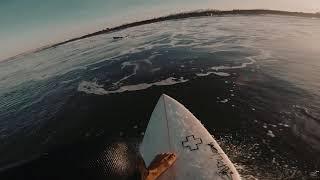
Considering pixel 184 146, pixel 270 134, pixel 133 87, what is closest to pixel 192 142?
pixel 184 146

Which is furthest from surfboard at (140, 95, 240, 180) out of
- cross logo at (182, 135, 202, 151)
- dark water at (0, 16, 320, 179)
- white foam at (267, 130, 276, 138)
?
white foam at (267, 130, 276, 138)

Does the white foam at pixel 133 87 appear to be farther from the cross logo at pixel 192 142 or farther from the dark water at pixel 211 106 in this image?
the cross logo at pixel 192 142

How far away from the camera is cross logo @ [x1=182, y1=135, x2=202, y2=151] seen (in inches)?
464

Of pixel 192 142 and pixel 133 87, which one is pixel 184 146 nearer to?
pixel 192 142

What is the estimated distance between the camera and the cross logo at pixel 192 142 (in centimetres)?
1179

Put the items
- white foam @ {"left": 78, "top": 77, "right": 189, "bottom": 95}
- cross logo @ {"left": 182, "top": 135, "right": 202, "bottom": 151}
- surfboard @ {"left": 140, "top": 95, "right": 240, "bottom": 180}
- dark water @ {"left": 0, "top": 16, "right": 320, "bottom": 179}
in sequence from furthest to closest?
white foam @ {"left": 78, "top": 77, "right": 189, "bottom": 95}
dark water @ {"left": 0, "top": 16, "right": 320, "bottom": 179}
cross logo @ {"left": 182, "top": 135, "right": 202, "bottom": 151}
surfboard @ {"left": 140, "top": 95, "right": 240, "bottom": 180}

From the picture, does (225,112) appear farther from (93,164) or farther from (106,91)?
(106,91)

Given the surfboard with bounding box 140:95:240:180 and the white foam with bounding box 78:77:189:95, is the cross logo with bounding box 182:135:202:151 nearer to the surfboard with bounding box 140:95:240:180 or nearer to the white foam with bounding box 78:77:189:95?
the surfboard with bounding box 140:95:240:180

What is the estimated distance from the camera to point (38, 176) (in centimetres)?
1209

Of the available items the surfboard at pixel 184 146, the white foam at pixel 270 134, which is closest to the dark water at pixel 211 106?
the white foam at pixel 270 134

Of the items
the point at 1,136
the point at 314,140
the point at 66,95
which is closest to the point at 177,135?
the point at 314,140

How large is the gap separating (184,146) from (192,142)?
0.41 m

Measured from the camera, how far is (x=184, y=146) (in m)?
11.9

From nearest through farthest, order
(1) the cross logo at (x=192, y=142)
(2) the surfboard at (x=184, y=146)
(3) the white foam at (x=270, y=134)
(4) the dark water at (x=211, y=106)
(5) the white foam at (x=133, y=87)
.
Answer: (2) the surfboard at (x=184, y=146) → (1) the cross logo at (x=192, y=142) → (4) the dark water at (x=211, y=106) → (3) the white foam at (x=270, y=134) → (5) the white foam at (x=133, y=87)
